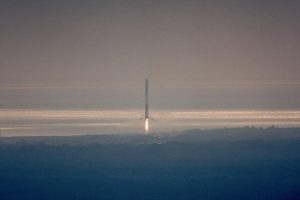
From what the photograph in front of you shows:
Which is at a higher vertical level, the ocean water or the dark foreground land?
the ocean water

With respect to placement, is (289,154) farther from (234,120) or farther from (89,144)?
(234,120)

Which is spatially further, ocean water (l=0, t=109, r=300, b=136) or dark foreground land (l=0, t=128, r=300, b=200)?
ocean water (l=0, t=109, r=300, b=136)

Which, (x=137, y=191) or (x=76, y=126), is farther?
(x=76, y=126)

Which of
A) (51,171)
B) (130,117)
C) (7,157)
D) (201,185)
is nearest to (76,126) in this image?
(130,117)

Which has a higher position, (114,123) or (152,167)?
(114,123)

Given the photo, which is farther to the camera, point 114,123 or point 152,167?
point 114,123

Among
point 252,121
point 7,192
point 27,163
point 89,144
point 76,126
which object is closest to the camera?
point 7,192

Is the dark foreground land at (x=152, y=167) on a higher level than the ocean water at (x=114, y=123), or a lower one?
lower

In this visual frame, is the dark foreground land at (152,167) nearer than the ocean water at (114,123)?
Yes
